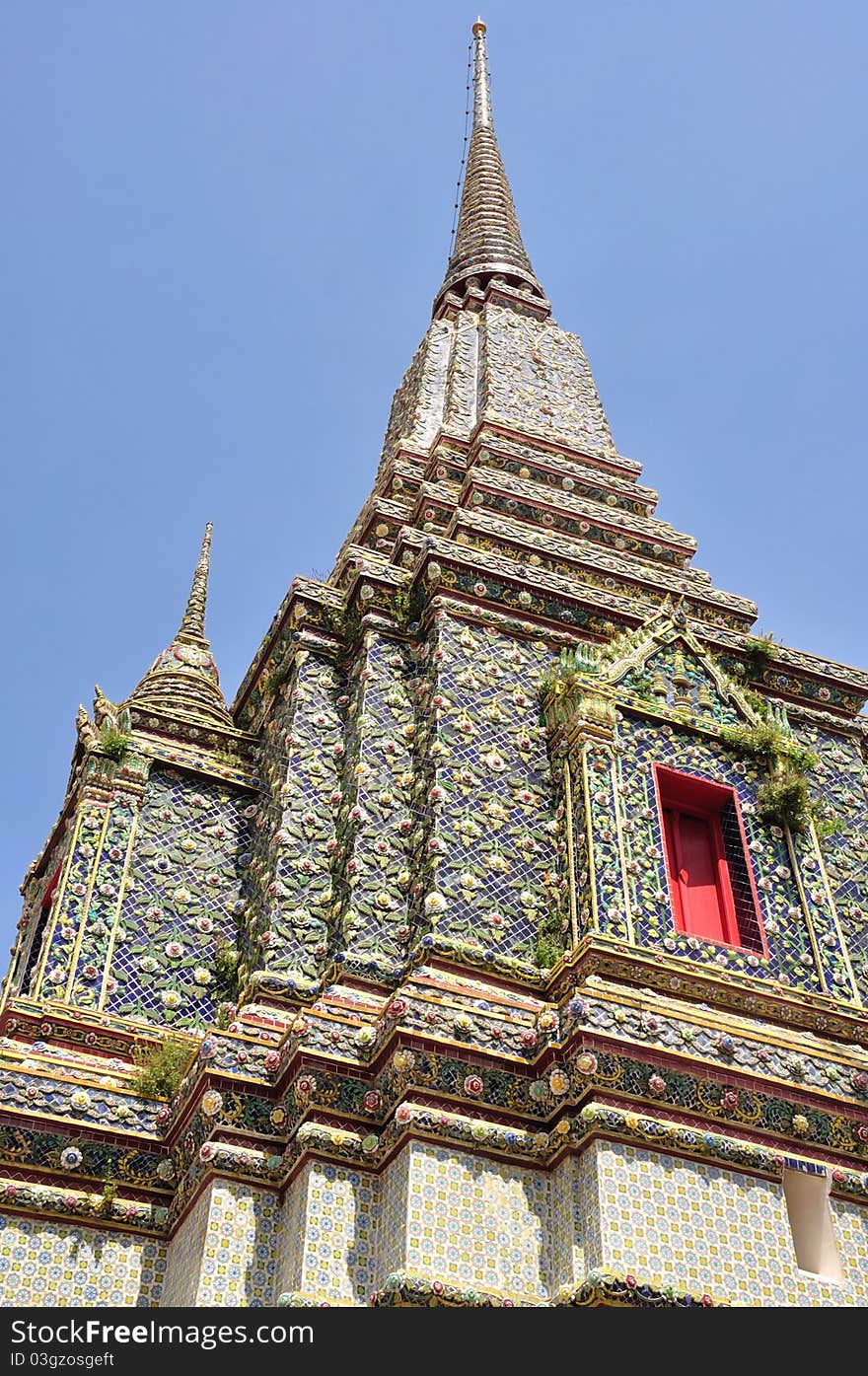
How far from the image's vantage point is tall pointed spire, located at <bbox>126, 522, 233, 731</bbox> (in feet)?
48.3

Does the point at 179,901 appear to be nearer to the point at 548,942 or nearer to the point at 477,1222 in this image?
the point at 548,942

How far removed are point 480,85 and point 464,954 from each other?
24.4 meters

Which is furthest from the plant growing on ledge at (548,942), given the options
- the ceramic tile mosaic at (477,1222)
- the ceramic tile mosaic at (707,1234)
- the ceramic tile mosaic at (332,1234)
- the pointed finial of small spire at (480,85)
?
the pointed finial of small spire at (480,85)

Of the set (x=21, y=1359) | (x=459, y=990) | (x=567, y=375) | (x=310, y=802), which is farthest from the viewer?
(x=567, y=375)

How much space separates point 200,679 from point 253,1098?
6.85 metres

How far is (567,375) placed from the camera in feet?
66.9

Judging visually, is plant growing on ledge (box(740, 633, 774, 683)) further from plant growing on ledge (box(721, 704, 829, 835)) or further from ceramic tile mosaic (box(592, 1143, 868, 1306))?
ceramic tile mosaic (box(592, 1143, 868, 1306))

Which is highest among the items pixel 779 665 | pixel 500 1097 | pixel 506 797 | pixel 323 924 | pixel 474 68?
pixel 474 68

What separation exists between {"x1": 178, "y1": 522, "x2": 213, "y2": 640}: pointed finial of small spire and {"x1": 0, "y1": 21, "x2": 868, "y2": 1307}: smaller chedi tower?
4.71ft

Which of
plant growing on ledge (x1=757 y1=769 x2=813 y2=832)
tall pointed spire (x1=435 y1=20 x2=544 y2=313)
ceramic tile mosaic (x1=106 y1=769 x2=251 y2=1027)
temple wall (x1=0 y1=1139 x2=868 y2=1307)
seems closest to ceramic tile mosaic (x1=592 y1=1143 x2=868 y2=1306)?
temple wall (x1=0 y1=1139 x2=868 y2=1307)

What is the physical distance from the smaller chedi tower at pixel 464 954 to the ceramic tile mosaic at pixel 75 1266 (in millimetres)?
20

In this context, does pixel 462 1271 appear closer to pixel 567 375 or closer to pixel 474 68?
pixel 567 375

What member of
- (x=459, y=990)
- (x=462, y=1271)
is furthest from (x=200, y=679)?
(x=462, y=1271)

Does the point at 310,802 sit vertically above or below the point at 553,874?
above
